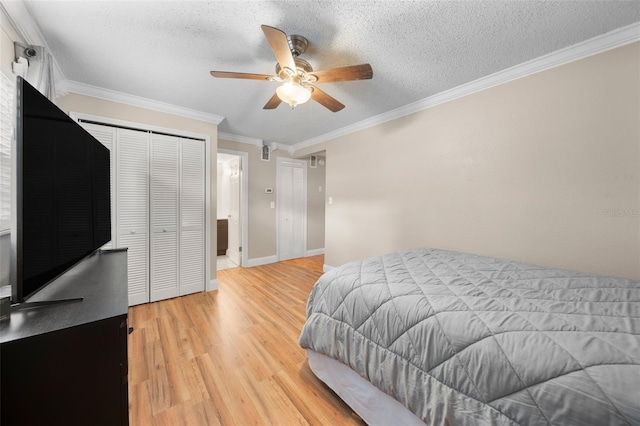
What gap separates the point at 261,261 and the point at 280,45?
150 inches

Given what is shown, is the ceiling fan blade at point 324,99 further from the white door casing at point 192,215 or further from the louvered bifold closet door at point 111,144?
the louvered bifold closet door at point 111,144

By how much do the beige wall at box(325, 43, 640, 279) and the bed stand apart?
1.62ft

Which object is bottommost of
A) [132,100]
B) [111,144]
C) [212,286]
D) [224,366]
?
[224,366]

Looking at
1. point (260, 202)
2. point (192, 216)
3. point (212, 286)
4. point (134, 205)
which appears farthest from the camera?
point (260, 202)

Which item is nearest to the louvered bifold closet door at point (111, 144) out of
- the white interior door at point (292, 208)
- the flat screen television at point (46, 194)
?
the flat screen television at point (46, 194)

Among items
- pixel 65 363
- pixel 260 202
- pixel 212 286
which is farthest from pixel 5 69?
pixel 260 202

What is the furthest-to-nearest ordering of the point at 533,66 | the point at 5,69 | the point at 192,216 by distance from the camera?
the point at 192,216
the point at 533,66
the point at 5,69

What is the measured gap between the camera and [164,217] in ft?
9.37

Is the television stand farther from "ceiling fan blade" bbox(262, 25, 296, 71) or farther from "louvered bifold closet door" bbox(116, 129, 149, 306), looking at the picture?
"louvered bifold closet door" bbox(116, 129, 149, 306)

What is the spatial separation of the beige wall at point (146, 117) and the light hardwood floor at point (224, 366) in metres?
0.86

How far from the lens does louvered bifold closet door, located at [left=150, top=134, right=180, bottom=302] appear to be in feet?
9.13

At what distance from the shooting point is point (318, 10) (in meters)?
1.45

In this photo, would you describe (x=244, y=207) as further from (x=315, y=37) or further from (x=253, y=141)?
(x=315, y=37)

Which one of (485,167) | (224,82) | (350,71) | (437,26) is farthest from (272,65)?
(485,167)
